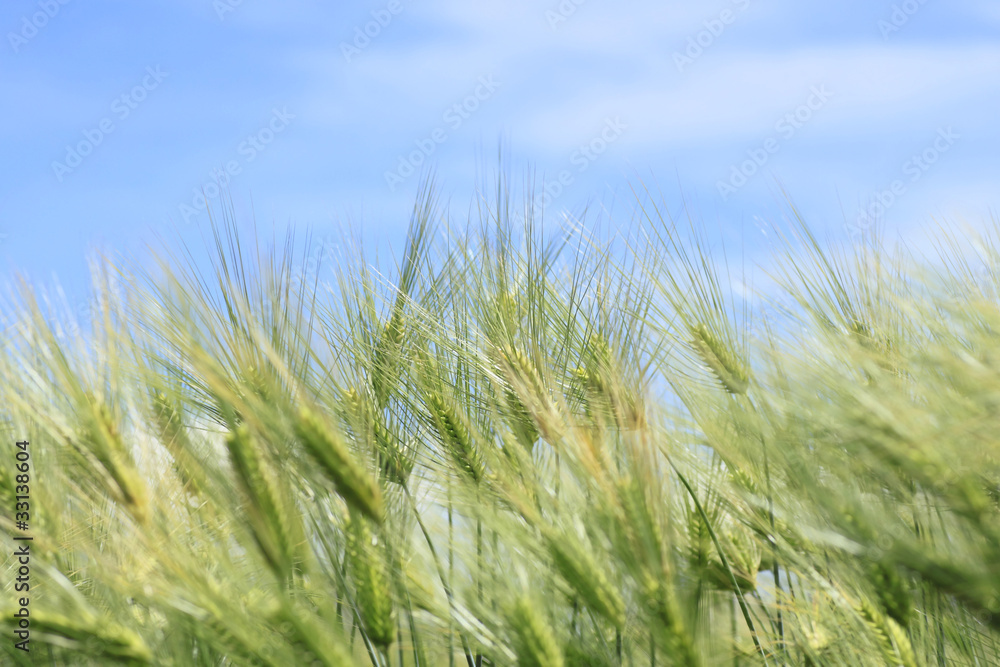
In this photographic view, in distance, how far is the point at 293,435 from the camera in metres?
1.16

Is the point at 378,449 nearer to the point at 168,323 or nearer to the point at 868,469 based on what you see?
the point at 168,323

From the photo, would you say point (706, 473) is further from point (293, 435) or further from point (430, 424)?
point (293, 435)

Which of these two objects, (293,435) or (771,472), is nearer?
(293,435)

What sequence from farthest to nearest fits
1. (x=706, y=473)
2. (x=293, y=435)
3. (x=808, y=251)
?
1. (x=808, y=251)
2. (x=706, y=473)
3. (x=293, y=435)

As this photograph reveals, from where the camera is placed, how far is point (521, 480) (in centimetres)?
126

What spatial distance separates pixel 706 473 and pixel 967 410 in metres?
0.55

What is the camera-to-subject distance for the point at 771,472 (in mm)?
1359

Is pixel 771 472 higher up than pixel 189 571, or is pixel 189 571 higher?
pixel 771 472

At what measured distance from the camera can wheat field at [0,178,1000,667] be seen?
100 centimetres

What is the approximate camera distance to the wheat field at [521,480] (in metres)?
1.00

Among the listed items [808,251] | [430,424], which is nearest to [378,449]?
[430,424]

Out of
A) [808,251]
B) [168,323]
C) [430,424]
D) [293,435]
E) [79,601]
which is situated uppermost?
[808,251]

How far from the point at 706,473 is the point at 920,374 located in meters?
0.45

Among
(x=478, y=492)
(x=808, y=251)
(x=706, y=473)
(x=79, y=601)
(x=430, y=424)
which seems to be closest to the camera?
(x=79, y=601)
